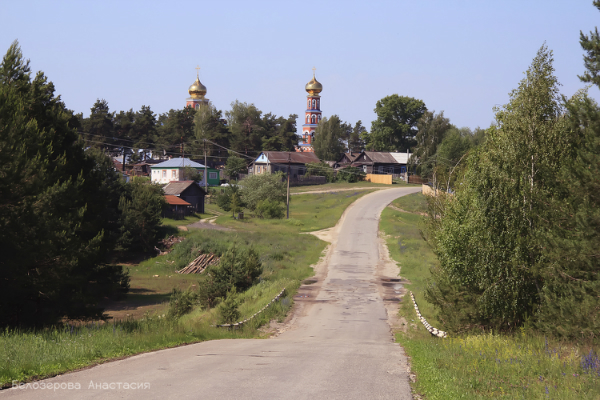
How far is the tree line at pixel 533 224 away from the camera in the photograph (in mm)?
14297

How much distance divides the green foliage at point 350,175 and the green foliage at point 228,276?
7043 centimetres

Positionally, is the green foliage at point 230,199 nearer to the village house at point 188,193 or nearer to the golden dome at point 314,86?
the village house at point 188,193

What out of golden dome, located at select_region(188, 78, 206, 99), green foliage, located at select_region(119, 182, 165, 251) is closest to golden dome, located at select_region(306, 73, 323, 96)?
golden dome, located at select_region(188, 78, 206, 99)

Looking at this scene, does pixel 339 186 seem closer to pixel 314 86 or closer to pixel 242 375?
pixel 314 86

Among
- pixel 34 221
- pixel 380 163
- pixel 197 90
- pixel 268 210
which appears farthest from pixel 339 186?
pixel 34 221

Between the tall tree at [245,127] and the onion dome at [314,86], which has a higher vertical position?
the onion dome at [314,86]

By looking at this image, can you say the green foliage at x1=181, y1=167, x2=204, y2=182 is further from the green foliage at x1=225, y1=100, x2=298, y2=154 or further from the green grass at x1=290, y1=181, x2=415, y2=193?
the green foliage at x1=225, y1=100, x2=298, y2=154

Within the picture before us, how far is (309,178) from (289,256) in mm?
59690

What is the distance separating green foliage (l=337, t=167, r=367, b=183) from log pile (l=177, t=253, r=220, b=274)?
58869 millimetres

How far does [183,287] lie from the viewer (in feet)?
121

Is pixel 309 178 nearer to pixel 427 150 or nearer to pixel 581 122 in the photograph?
pixel 427 150

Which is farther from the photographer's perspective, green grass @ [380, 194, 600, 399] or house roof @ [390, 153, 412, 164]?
house roof @ [390, 153, 412, 164]

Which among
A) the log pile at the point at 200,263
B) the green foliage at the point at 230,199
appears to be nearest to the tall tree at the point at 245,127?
the green foliage at the point at 230,199

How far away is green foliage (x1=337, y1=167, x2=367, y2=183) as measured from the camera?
9969cm
